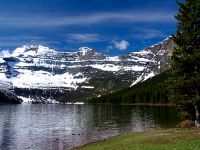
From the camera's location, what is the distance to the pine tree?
70.1 meters

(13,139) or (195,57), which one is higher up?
(195,57)

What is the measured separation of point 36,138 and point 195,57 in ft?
139

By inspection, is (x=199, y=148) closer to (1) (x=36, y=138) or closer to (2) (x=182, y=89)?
(2) (x=182, y=89)

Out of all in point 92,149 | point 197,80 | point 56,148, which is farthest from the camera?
point 56,148

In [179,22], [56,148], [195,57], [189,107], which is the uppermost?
[179,22]

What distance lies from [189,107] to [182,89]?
3830 millimetres

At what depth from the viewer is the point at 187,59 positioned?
6981 centimetres

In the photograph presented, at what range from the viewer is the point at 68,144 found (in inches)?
3312

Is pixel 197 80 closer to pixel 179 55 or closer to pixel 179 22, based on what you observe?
pixel 179 55

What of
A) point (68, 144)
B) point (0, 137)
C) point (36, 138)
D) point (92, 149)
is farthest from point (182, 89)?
point (0, 137)

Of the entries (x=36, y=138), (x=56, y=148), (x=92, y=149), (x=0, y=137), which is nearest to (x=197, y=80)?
(x=92, y=149)

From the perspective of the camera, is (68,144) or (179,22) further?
(68,144)

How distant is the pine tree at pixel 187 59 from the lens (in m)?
70.1

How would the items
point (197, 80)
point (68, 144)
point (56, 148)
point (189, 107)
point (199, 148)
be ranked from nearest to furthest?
point (199, 148)
point (197, 80)
point (189, 107)
point (56, 148)
point (68, 144)
